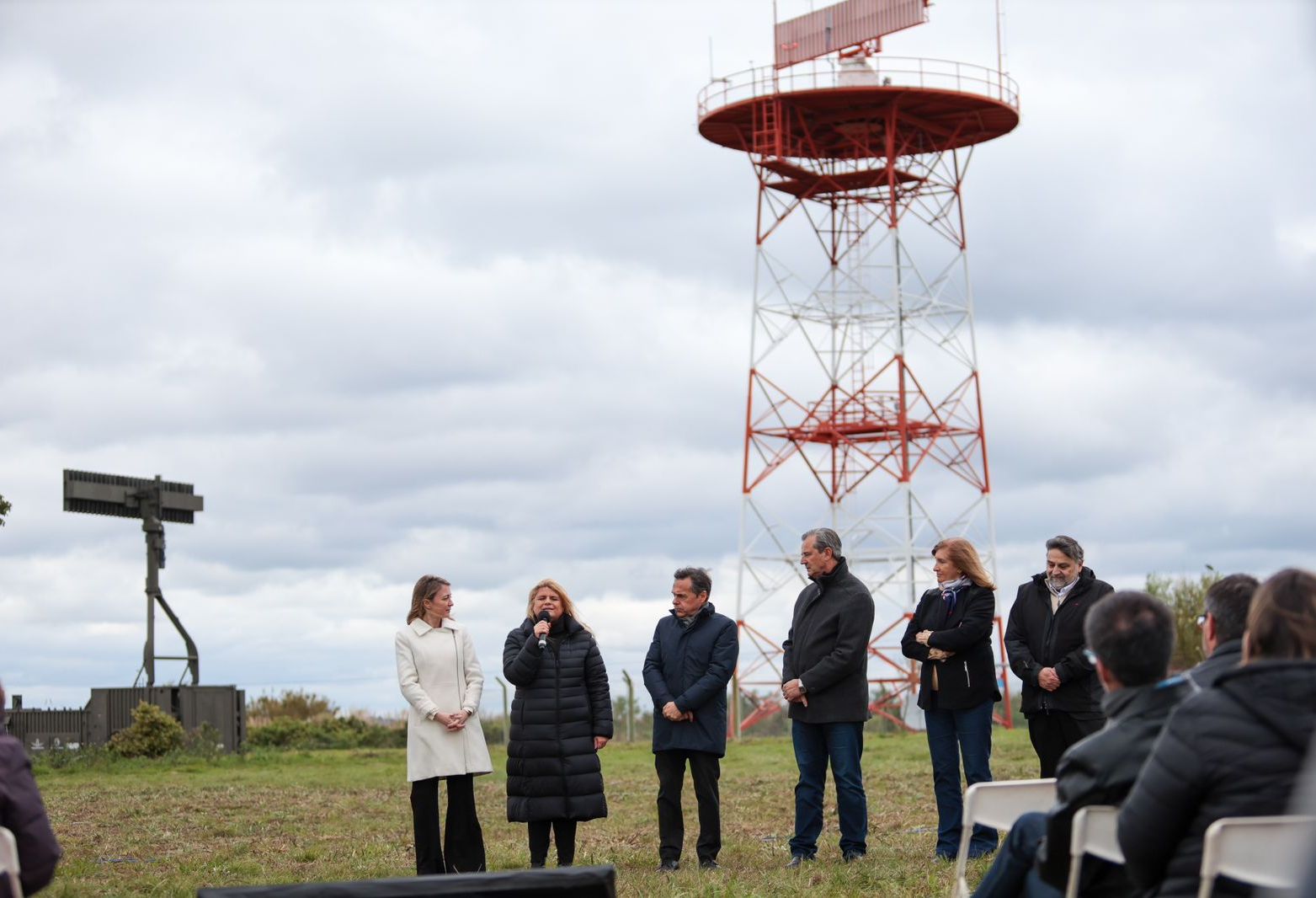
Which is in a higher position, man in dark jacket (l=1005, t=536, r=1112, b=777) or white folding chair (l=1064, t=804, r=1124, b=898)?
man in dark jacket (l=1005, t=536, r=1112, b=777)

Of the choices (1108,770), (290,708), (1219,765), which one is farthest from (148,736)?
(1219,765)

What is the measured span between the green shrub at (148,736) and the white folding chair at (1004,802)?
81.5 ft

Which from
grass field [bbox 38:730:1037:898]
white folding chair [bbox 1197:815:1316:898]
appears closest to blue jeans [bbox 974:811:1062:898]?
white folding chair [bbox 1197:815:1316:898]

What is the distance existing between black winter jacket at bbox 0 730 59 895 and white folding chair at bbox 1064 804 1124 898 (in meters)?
3.60

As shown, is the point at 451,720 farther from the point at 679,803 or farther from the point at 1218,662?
the point at 1218,662

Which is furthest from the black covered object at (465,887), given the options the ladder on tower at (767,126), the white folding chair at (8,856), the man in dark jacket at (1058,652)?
the ladder on tower at (767,126)

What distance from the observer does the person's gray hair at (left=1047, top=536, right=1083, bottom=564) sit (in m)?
10.5

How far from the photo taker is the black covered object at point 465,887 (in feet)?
21.3

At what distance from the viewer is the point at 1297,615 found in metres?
5.03

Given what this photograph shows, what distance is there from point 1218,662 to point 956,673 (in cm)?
486

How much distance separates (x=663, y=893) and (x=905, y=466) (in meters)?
27.3

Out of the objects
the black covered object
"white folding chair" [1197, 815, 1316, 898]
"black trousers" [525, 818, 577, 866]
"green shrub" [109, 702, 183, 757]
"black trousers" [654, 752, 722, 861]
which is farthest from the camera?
"green shrub" [109, 702, 183, 757]

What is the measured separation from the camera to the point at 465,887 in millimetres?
6523

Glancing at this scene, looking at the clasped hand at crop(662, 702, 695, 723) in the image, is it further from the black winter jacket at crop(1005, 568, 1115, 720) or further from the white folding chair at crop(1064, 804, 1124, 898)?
the white folding chair at crop(1064, 804, 1124, 898)
